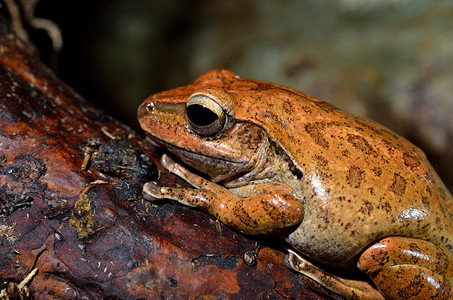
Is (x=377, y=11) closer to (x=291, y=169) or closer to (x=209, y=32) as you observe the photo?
(x=209, y=32)

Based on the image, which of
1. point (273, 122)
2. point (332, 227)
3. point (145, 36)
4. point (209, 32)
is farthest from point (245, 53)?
point (332, 227)

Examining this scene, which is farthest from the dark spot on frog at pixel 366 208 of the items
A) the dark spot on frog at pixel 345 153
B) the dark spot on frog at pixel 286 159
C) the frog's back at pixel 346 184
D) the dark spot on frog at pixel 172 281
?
the dark spot on frog at pixel 172 281

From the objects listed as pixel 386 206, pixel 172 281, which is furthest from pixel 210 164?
pixel 386 206

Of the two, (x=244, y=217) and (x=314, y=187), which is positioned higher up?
(x=314, y=187)

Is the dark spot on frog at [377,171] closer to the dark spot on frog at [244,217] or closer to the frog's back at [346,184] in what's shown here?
the frog's back at [346,184]

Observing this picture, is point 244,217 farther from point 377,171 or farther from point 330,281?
point 377,171

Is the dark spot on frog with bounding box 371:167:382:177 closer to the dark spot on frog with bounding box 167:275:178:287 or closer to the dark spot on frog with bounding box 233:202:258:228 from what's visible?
the dark spot on frog with bounding box 233:202:258:228

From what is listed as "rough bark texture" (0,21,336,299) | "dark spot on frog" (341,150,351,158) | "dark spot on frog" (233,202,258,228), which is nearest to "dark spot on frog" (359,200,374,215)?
"dark spot on frog" (341,150,351,158)
